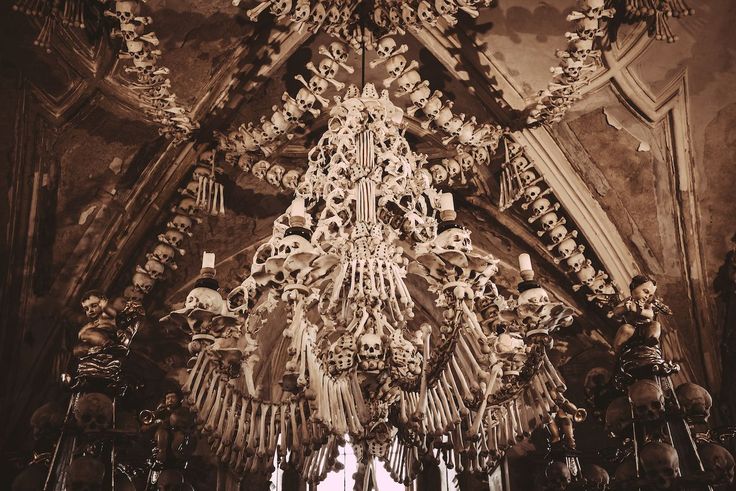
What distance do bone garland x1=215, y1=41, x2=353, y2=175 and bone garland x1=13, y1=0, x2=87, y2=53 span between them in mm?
1086

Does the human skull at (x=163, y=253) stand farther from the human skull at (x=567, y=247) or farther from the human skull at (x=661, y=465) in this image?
the human skull at (x=661, y=465)

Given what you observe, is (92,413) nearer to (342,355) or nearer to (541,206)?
(342,355)

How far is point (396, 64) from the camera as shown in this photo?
4.28m

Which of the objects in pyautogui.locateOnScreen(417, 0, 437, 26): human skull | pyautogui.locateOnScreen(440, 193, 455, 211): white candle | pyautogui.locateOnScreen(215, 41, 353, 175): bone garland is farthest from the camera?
pyautogui.locateOnScreen(215, 41, 353, 175): bone garland

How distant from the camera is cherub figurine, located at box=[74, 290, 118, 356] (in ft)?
11.6

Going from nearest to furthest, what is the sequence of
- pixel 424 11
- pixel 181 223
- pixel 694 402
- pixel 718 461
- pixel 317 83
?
pixel 718 461, pixel 694 402, pixel 424 11, pixel 317 83, pixel 181 223

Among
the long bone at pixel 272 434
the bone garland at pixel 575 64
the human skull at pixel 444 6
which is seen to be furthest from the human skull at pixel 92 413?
the bone garland at pixel 575 64

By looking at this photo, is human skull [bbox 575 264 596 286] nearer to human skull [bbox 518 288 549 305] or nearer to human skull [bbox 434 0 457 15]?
human skull [bbox 434 0 457 15]

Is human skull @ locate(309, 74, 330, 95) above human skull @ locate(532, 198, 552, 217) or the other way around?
above

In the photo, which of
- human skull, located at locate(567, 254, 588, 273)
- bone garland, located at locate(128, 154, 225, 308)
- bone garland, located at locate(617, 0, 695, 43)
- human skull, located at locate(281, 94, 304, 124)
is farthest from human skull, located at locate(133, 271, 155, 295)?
bone garland, located at locate(617, 0, 695, 43)

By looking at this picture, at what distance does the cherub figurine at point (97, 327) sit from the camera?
353 centimetres

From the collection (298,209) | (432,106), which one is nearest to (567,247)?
(432,106)

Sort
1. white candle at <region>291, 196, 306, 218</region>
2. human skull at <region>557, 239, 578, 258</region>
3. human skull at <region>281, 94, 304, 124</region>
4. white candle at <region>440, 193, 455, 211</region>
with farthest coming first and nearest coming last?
human skull at <region>557, 239, 578, 258</region>
human skull at <region>281, 94, 304, 124</region>
white candle at <region>440, 193, 455, 211</region>
white candle at <region>291, 196, 306, 218</region>

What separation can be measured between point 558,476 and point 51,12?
11.5 feet
